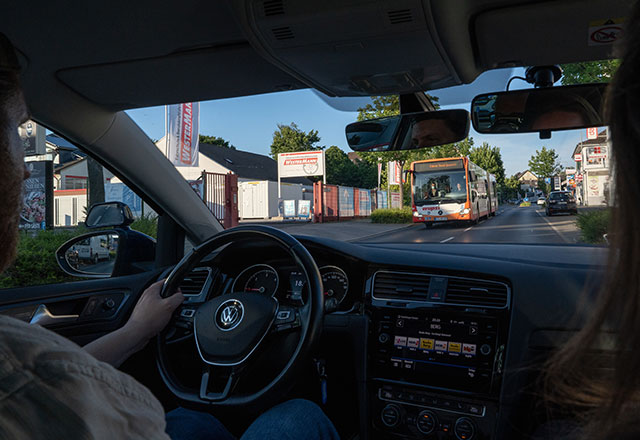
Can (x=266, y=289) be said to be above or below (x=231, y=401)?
above

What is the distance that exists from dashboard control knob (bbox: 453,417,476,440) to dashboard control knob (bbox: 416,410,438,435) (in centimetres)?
10

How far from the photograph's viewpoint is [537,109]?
2385mm

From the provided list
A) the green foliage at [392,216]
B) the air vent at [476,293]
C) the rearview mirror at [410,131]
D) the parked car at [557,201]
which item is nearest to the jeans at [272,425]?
the air vent at [476,293]

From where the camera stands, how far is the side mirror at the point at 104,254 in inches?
123

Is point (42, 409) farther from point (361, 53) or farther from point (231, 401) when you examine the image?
point (361, 53)

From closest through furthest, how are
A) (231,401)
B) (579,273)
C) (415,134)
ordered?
1. (231,401)
2. (579,273)
3. (415,134)

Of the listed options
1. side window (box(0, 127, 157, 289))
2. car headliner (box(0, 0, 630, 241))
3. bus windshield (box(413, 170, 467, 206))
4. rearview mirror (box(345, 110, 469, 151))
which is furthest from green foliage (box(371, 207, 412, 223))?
side window (box(0, 127, 157, 289))

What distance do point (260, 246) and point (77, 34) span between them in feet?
4.18

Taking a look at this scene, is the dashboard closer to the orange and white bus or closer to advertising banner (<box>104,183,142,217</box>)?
advertising banner (<box>104,183,142,217</box>)

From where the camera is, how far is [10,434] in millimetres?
568

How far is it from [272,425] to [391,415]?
0.78 m

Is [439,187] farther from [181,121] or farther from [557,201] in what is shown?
[181,121]

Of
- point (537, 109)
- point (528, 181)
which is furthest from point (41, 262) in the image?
point (528, 181)

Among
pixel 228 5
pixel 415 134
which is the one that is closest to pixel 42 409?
pixel 228 5
